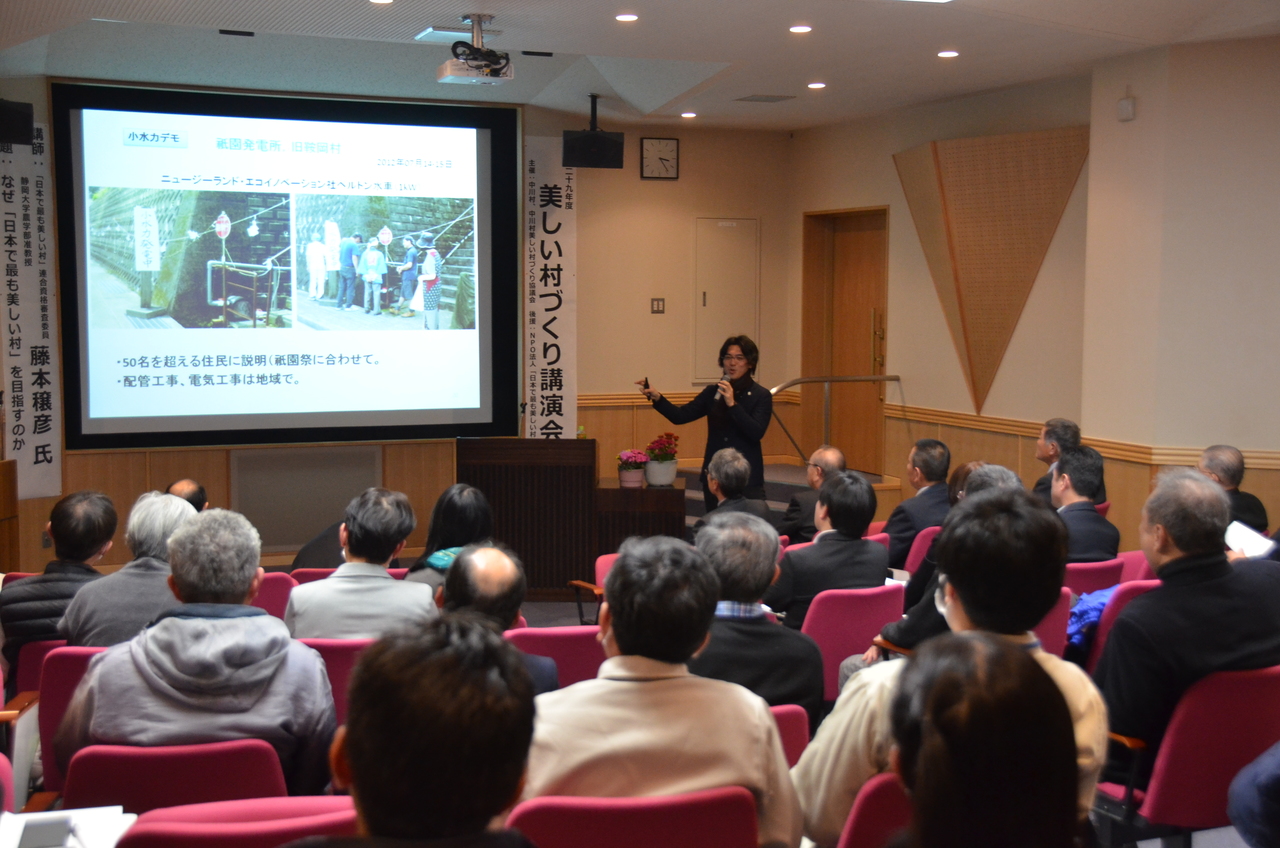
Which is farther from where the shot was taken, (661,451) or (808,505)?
(661,451)

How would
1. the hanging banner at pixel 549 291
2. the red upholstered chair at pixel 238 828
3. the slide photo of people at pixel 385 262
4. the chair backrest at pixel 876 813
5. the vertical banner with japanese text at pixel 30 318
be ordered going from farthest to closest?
the hanging banner at pixel 549 291, the slide photo of people at pixel 385 262, the vertical banner with japanese text at pixel 30 318, the chair backrest at pixel 876 813, the red upholstered chair at pixel 238 828

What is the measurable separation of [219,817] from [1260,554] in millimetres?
3219

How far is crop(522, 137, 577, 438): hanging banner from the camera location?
7727 mm

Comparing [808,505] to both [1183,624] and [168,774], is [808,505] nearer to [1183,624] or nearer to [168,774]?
[1183,624]

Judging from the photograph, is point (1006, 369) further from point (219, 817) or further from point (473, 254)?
point (219, 817)

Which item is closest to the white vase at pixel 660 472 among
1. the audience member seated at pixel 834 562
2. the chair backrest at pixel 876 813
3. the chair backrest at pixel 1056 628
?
the audience member seated at pixel 834 562

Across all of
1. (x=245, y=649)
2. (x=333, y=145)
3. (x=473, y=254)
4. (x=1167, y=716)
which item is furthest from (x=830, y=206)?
(x=245, y=649)

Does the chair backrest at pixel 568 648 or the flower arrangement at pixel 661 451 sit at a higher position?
the flower arrangement at pixel 661 451

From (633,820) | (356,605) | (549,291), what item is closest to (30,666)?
(356,605)

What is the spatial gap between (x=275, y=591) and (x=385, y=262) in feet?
12.8

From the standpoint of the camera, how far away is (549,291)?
7.84m

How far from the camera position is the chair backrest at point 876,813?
5.56 ft

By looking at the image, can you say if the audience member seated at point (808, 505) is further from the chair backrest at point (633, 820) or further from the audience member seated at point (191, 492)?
the chair backrest at point (633, 820)

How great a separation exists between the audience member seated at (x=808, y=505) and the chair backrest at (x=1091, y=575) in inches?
49.1
